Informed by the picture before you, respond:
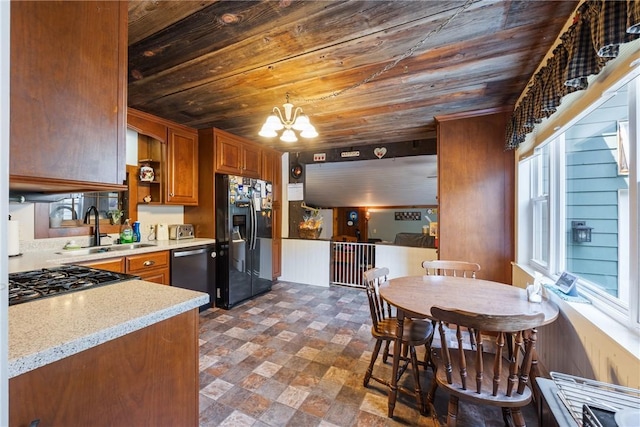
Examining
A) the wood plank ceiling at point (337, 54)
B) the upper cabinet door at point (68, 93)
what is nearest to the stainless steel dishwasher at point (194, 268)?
the wood plank ceiling at point (337, 54)

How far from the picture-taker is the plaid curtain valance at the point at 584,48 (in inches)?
38.0

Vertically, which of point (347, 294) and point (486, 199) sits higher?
point (486, 199)

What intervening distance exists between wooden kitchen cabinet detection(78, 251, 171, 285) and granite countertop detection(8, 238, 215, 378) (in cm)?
144

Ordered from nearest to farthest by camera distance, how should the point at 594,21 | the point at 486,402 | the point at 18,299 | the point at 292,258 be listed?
1. the point at 18,299
2. the point at 594,21
3. the point at 486,402
4. the point at 292,258

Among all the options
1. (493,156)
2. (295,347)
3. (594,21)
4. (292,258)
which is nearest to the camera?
(594,21)

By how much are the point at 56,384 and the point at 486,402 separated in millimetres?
1625

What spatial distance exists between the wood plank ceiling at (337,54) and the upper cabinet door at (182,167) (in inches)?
14.6

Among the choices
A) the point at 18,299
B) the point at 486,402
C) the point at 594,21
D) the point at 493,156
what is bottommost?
the point at 486,402

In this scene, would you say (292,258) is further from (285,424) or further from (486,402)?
(486,402)

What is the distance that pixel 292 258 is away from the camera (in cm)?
466

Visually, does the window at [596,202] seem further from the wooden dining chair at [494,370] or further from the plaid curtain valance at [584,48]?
the wooden dining chair at [494,370]

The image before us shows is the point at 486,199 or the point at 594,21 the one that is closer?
the point at 594,21

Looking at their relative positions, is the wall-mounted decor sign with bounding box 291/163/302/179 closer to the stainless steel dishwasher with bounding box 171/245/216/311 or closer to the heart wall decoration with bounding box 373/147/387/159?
the heart wall decoration with bounding box 373/147/387/159

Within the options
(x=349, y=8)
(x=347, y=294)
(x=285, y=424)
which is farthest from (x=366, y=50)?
(x=347, y=294)
